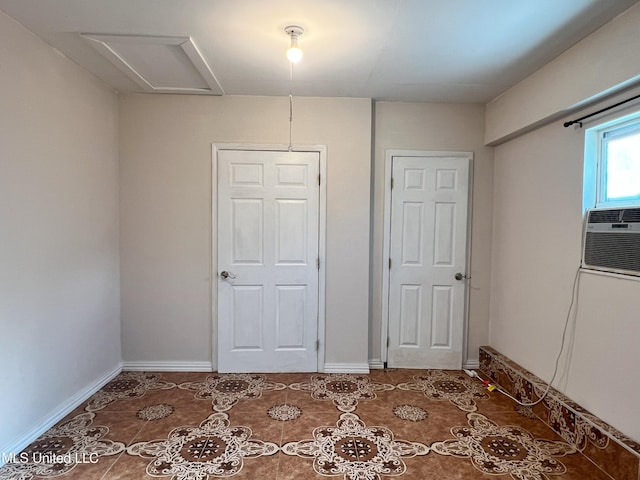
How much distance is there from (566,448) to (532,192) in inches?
70.3

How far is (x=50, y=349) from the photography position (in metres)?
2.38

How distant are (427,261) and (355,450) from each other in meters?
1.84

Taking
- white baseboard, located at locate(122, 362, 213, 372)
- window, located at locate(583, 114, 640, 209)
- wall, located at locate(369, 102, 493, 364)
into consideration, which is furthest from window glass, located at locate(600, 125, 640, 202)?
white baseboard, located at locate(122, 362, 213, 372)

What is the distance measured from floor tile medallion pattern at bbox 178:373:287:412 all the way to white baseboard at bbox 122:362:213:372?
16 cm

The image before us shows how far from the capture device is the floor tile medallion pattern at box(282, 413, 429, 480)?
1981 millimetres

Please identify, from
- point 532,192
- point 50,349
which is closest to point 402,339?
point 532,192

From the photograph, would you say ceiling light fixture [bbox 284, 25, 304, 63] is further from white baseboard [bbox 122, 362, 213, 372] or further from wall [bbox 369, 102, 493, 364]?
white baseboard [bbox 122, 362, 213, 372]

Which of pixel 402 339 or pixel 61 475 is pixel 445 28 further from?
pixel 61 475

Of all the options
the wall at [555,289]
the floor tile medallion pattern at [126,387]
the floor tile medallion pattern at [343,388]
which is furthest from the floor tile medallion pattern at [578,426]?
the floor tile medallion pattern at [126,387]

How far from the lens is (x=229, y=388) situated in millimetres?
2973

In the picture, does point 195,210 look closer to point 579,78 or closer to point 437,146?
point 437,146

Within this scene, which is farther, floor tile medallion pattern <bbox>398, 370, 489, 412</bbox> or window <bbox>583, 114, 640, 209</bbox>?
floor tile medallion pattern <bbox>398, 370, 489, 412</bbox>

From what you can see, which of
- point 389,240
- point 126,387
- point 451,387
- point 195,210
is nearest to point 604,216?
point 389,240

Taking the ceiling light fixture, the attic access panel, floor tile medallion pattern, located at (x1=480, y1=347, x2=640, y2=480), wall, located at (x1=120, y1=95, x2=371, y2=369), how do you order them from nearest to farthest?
floor tile medallion pattern, located at (x1=480, y1=347, x2=640, y2=480) < the ceiling light fixture < the attic access panel < wall, located at (x1=120, y1=95, x2=371, y2=369)
